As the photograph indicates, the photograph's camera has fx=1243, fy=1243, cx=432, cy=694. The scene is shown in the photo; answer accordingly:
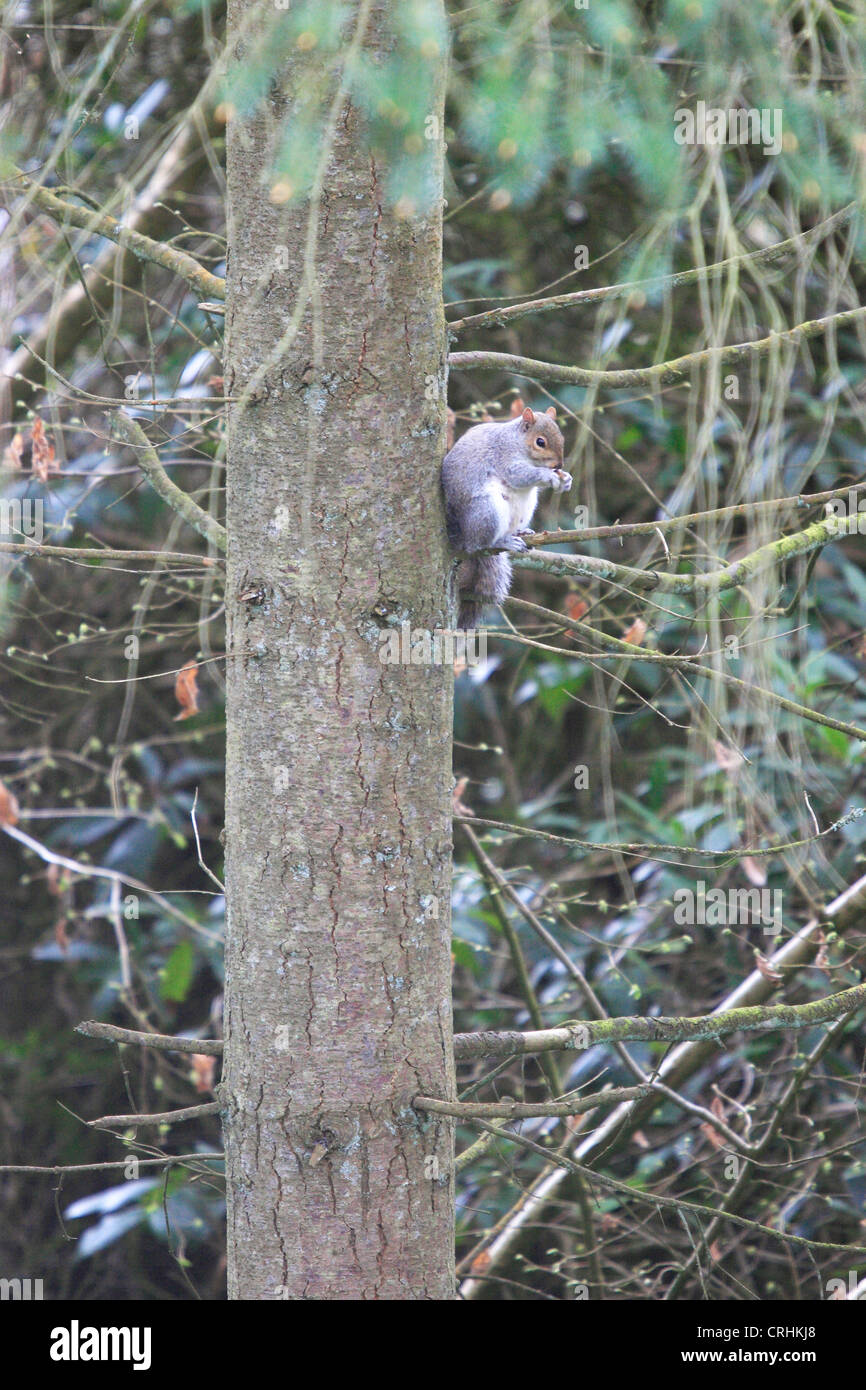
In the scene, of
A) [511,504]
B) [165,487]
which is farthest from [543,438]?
[165,487]

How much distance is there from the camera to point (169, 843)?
15.4 feet

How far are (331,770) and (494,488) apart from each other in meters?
0.72

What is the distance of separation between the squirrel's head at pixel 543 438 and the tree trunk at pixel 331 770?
92 centimetres

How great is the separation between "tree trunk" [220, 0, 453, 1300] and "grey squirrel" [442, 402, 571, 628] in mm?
218

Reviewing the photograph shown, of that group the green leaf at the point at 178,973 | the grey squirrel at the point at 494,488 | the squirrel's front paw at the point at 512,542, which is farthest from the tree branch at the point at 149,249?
A: the green leaf at the point at 178,973

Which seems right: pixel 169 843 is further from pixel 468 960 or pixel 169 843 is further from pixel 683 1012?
pixel 683 1012

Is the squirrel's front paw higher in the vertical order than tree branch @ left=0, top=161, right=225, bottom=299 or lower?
lower

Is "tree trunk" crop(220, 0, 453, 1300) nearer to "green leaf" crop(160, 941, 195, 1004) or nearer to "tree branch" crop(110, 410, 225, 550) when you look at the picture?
"tree branch" crop(110, 410, 225, 550)

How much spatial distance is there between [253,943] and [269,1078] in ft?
0.61

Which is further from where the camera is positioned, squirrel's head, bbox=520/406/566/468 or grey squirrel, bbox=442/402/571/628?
squirrel's head, bbox=520/406/566/468

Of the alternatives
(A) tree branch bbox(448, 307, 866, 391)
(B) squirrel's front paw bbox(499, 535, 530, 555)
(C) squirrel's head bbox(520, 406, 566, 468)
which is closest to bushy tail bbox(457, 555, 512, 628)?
(B) squirrel's front paw bbox(499, 535, 530, 555)

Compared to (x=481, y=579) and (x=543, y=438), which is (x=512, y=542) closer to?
(x=481, y=579)

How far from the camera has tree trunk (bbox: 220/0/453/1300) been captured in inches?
66.7

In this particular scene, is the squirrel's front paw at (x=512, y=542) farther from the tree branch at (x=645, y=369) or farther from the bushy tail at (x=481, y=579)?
the tree branch at (x=645, y=369)
